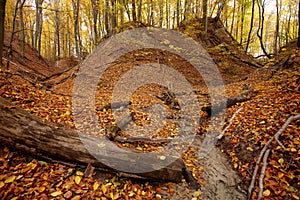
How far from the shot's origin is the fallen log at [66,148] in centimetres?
278

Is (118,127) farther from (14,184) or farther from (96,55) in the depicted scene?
(96,55)

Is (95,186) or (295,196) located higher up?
(95,186)

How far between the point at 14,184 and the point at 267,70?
37.1 ft

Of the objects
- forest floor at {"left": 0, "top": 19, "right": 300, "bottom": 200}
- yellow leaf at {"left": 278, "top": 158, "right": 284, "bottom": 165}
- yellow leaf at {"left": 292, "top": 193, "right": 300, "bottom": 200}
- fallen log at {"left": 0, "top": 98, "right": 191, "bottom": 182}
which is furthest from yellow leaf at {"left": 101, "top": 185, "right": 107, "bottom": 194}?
yellow leaf at {"left": 278, "top": 158, "right": 284, "bottom": 165}

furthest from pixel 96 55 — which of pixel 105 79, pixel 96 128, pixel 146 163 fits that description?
pixel 146 163

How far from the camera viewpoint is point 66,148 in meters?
2.86

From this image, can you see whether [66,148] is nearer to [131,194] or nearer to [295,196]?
[131,194]

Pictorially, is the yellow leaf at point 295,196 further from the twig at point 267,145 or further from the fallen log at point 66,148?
the fallen log at point 66,148

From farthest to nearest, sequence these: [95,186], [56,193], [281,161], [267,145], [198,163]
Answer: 1. [198,163]
2. [267,145]
3. [281,161]
4. [95,186]
5. [56,193]

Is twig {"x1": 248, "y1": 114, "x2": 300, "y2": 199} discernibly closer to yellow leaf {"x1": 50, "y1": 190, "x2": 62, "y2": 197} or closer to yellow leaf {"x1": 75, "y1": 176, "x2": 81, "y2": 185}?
yellow leaf {"x1": 75, "y1": 176, "x2": 81, "y2": 185}

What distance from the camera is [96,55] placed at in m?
12.3

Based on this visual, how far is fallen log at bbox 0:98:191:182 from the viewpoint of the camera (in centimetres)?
278

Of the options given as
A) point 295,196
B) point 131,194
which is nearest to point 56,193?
point 131,194

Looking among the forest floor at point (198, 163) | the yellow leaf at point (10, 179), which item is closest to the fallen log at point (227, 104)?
the forest floor at point (198, 163)
